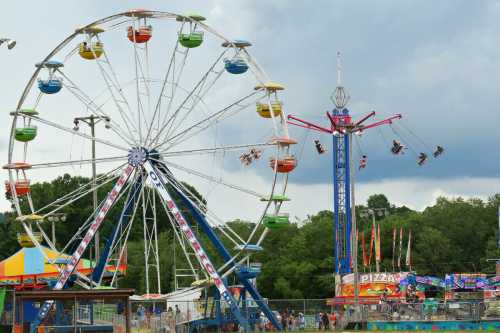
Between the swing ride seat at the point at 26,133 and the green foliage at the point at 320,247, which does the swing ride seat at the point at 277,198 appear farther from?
the green foliage at the point at 320,247

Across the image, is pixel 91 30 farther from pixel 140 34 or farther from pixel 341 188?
pixel 341 188

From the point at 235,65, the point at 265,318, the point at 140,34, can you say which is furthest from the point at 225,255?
the point at 140,34

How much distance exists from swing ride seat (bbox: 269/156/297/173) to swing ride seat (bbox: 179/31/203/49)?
725cm

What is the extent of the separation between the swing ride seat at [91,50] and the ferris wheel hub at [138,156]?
5.54 m

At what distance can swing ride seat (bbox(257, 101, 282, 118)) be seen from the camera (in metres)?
61.7

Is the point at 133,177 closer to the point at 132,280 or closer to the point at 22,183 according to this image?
the point at 22,183

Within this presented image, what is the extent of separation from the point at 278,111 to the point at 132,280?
55559mm

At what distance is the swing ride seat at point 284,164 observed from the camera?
60.2 metres

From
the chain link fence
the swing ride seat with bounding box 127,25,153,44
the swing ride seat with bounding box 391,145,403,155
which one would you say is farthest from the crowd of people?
the swing ride seat with bounding box 391,145,403,155

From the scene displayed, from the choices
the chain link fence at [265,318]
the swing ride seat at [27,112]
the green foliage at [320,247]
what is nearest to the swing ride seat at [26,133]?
the swing ride seat at [27,112]

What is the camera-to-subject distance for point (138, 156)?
205ft

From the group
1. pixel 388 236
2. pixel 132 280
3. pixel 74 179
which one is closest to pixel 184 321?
pixel 132 280

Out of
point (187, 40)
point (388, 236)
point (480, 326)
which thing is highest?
point (187, 40)

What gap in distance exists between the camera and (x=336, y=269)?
334 ft
